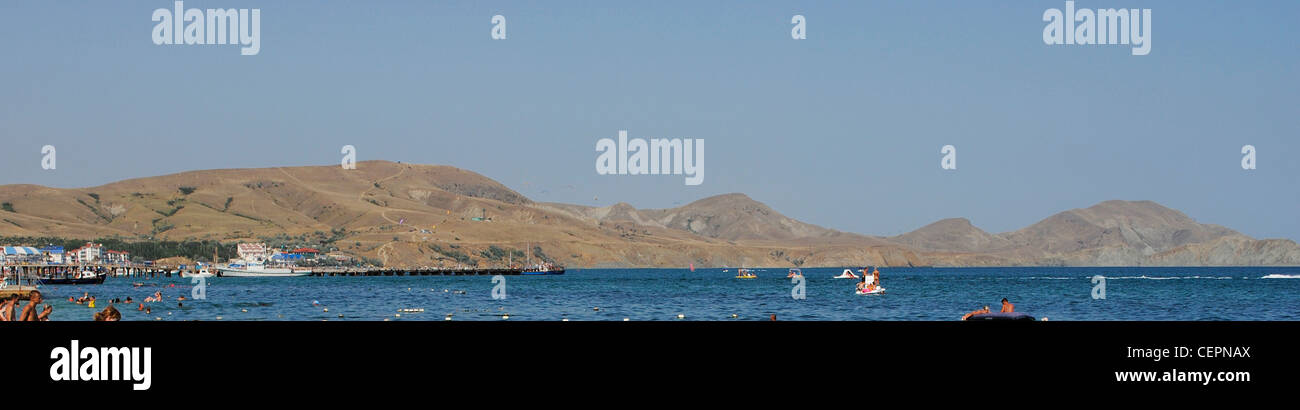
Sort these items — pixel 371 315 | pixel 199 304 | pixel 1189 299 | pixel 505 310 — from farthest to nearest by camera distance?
1. pixel 1189 299
2. pixel 199 304
3. pixel 505 310
4. pixel 371 315

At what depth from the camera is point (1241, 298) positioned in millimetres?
125312
